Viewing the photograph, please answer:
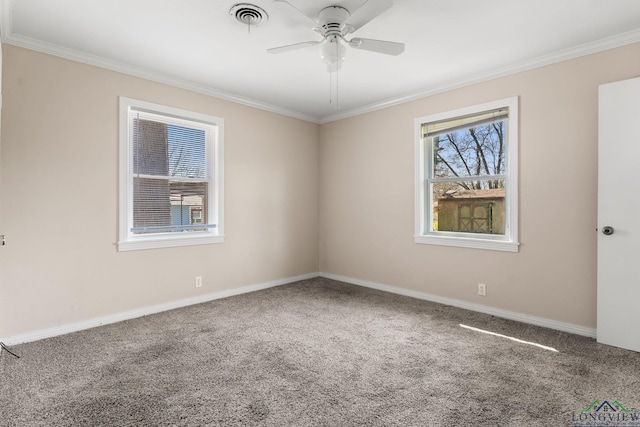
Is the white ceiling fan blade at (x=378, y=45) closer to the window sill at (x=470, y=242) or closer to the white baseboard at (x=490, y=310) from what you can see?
the window sill at (x=470, y=242)

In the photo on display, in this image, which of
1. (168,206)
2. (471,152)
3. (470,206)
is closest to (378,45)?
(471,152)

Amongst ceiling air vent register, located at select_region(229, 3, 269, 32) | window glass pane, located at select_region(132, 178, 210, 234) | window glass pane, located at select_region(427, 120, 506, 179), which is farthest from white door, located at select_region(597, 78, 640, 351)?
window glass pane, located at select_region(132, 178, 210, 234)

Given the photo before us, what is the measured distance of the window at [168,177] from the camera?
340 centimetres

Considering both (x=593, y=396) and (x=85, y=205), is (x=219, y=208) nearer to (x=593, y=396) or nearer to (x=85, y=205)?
(x=85, y=205)

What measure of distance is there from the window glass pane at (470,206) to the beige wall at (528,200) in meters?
0.26

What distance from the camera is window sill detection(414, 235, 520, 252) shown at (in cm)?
336

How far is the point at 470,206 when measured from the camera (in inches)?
150

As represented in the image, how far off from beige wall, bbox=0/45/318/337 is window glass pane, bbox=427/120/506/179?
2469mm

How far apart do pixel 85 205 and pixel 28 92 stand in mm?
1015

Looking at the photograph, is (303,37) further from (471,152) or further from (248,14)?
(471,152)

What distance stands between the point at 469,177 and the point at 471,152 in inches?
11.1

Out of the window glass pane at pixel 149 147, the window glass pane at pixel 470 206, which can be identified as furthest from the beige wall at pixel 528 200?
the window glass pane at pixel 149 147

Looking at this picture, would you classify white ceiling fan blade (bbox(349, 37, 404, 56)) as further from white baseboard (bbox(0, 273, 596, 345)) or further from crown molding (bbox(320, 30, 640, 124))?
white baseboard (bbox(0, 273, 596, 345))

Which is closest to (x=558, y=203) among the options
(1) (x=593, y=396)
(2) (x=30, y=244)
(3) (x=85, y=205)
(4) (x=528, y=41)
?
(4) (x=528, y=41)
